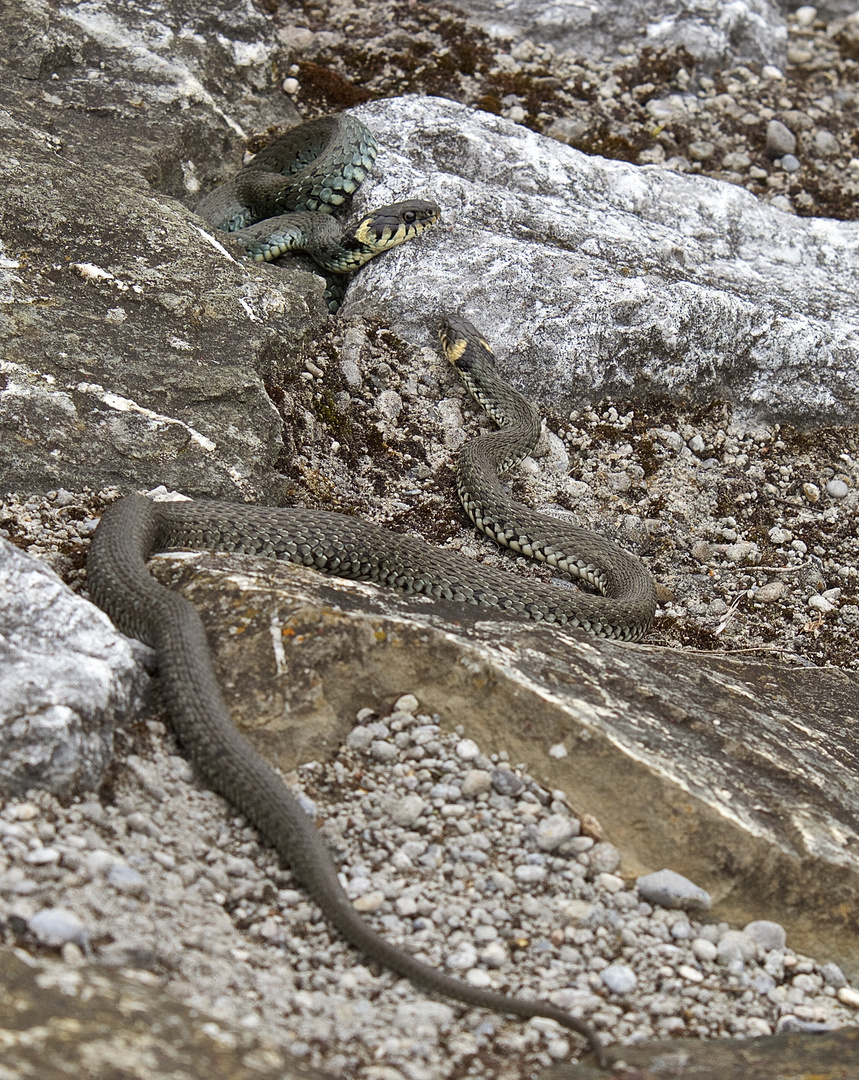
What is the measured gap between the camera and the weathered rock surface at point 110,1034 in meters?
2.26

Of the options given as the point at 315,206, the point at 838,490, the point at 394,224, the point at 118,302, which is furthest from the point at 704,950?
the point at 315,206

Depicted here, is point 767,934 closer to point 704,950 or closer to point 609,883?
point 704,950

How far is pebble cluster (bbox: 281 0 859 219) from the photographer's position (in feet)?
29.2

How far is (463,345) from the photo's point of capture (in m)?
6.42

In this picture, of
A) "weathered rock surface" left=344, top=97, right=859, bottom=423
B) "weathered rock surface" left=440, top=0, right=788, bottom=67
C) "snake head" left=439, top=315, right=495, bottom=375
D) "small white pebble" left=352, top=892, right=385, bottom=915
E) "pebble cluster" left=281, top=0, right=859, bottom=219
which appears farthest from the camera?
"weathered rock surface" left=440, top=0, right=788, bottom=67

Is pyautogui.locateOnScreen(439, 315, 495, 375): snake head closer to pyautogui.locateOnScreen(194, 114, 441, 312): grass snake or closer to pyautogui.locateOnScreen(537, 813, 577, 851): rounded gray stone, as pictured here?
pyautogui.locateOnScreen(194, 114, 441, 312): grass snake

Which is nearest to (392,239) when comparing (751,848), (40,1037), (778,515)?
(778,515)

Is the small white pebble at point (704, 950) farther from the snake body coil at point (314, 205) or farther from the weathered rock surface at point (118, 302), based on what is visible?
the snake body coil at point (314, 205)

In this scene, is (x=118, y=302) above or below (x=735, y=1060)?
above

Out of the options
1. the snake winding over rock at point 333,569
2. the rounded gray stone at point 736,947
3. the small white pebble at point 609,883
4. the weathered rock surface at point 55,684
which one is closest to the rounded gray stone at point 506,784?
the small white pebble at point 609,883

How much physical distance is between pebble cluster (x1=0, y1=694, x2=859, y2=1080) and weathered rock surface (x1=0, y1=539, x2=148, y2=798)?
101 mm

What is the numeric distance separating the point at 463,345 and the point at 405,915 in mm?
3912

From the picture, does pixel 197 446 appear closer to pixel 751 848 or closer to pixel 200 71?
pixel 751 848

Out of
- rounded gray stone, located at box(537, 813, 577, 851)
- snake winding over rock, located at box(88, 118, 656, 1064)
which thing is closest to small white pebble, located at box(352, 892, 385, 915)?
snake winding over rock, located at box(88, 118, 656, 1064)
